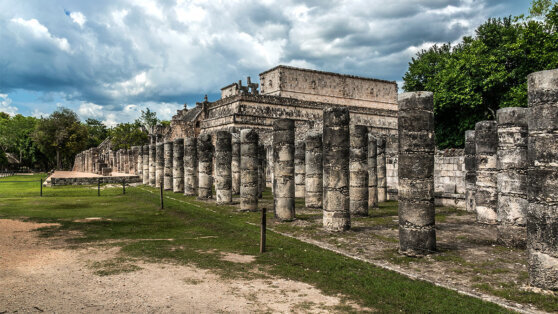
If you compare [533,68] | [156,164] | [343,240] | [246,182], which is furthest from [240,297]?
[533,68]

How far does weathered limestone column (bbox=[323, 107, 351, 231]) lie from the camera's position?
1025 centimetres

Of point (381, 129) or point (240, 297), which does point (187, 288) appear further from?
point (381, 129)

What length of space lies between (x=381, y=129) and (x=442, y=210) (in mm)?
23546

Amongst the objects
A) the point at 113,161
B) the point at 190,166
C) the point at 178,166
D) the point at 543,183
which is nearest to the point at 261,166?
the point at 190,166

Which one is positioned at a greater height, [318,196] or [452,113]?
[452,113]

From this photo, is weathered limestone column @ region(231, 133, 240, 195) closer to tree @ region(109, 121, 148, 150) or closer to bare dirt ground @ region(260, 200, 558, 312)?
bare dirt ground @ region(260, 200, 558, 312)

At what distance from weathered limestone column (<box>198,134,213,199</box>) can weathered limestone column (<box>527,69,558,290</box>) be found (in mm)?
14054

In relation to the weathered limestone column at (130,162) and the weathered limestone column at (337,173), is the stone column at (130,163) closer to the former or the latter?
the weathered limestone column at (130,162)

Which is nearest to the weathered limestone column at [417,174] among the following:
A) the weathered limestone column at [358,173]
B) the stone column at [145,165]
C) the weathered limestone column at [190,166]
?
the weathered limestone column at [358,173]

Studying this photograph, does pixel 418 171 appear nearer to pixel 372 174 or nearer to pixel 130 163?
pixel 372 174

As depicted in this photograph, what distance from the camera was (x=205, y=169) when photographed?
59.6 feet

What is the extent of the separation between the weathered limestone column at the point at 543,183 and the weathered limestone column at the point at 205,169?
553 inches

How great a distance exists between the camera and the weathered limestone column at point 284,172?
39.3 feet

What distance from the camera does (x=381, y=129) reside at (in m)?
36.9
